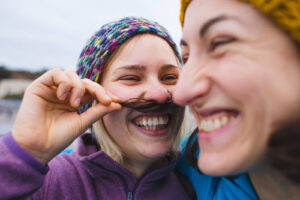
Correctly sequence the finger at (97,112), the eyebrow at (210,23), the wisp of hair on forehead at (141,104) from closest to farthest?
the eyebrow at (210,23) < the finger at (97,112) < the wisp of hair on forehead at (141,104)

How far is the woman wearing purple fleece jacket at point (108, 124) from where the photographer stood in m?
1.19

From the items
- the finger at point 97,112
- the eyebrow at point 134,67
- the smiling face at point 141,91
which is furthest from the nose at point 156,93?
the finger at point 97,112

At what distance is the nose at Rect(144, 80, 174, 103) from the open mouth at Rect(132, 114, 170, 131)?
0.54 feet

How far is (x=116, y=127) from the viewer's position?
1.49m

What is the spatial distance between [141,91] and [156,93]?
0.11m

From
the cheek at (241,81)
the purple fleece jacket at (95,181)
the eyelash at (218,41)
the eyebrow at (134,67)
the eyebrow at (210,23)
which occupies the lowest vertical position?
the purple fleece jacket at (95,181)

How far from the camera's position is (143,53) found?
57.6 inches

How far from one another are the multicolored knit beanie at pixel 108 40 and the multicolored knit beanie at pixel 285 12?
0.95 m

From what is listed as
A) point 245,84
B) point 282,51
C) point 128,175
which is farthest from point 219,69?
point 128,175

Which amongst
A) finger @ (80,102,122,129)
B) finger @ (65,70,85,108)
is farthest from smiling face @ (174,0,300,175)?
finger @ (65,70,85,108)

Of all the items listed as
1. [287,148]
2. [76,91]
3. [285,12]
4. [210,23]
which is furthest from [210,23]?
[76,91]

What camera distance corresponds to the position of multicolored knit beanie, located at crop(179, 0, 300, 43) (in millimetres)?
748

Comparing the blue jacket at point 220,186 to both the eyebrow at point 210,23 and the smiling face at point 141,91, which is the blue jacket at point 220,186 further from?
the eyebrow at point 210,23

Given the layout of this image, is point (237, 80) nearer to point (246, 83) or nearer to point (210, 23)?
point (246, 83)
